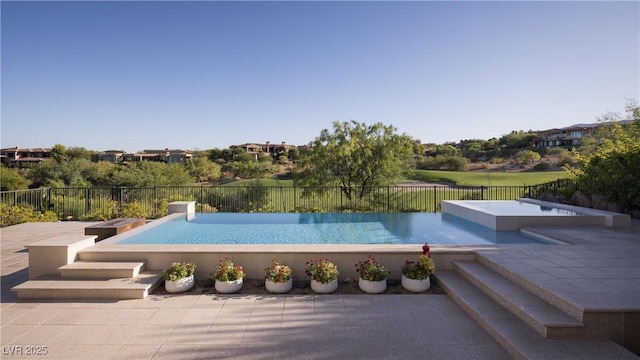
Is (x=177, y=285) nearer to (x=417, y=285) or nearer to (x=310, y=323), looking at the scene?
(x=310, y=323)

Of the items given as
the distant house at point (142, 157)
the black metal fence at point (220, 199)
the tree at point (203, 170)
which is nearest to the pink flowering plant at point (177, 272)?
the black metal fence at point (220, 199)

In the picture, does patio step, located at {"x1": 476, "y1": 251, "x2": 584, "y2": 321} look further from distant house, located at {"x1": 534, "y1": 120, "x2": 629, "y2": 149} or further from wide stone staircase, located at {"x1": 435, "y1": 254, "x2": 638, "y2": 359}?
distant house, located at {"x1": 534, "y1": 120, "x2": 629, "y2": 149}

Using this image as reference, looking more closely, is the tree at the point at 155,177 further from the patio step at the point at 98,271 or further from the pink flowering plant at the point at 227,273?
the pink flowering plant at the point at 227,273

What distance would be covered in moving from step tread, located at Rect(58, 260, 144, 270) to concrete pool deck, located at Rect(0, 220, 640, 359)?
532mm

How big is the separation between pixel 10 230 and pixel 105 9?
21.1ft

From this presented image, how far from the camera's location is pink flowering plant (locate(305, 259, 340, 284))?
4.29 metres

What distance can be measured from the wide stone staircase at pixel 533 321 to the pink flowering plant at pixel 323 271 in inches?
58.8

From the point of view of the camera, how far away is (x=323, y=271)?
4297 millimetres

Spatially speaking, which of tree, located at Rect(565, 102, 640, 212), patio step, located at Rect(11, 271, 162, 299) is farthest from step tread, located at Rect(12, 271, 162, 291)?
tree, located at Rect(565, 102, 640, 212)

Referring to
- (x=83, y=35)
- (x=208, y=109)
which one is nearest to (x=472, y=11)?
(x=83, y=35)

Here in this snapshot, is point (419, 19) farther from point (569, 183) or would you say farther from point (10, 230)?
point (10, 230)

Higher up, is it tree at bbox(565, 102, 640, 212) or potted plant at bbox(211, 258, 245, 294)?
tree at bbox(565, 102, 640, 212)

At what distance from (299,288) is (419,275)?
163 cm

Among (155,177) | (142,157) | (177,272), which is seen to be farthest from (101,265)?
(142,157)
